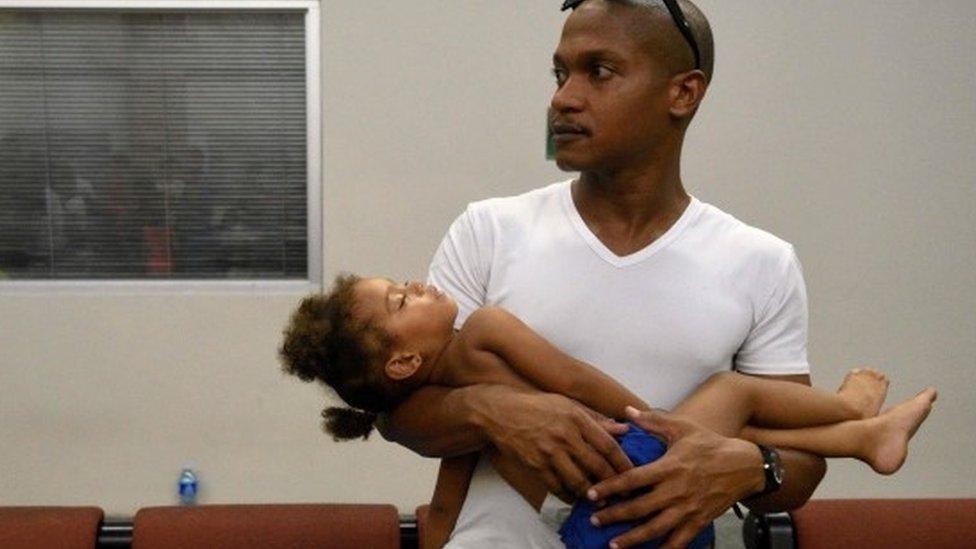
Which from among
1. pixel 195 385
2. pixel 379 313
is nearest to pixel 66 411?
pixel 195 385

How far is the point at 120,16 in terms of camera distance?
406cm

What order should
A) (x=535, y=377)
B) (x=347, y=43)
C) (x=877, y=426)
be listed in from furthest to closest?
(x=347, y=43), (x=877, y=426), (x=535, y=377)

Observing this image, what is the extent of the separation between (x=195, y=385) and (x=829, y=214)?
7.87 feet

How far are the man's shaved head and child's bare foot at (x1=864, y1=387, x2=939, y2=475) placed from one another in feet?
2.17

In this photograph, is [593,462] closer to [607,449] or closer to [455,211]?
[607,449]

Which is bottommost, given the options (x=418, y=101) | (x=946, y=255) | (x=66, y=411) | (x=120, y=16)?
(x=66, y=411)

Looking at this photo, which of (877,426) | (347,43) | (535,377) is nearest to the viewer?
(535,377)

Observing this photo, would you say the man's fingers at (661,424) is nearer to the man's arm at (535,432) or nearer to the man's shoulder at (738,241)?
the man's arm at (535,432)

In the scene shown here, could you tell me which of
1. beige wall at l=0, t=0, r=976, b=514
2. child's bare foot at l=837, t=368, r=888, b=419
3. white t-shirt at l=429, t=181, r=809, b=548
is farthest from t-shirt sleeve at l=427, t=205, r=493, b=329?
beige wall at l=0, t=0, r=976, b=514

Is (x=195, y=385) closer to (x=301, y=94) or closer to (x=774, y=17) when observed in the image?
(x=301, y=94)

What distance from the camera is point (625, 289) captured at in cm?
180

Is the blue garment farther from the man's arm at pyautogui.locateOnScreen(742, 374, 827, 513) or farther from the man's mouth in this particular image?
the man's mouth

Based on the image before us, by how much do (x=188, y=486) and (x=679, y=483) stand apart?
288cm

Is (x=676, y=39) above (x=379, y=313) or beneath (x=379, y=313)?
above
